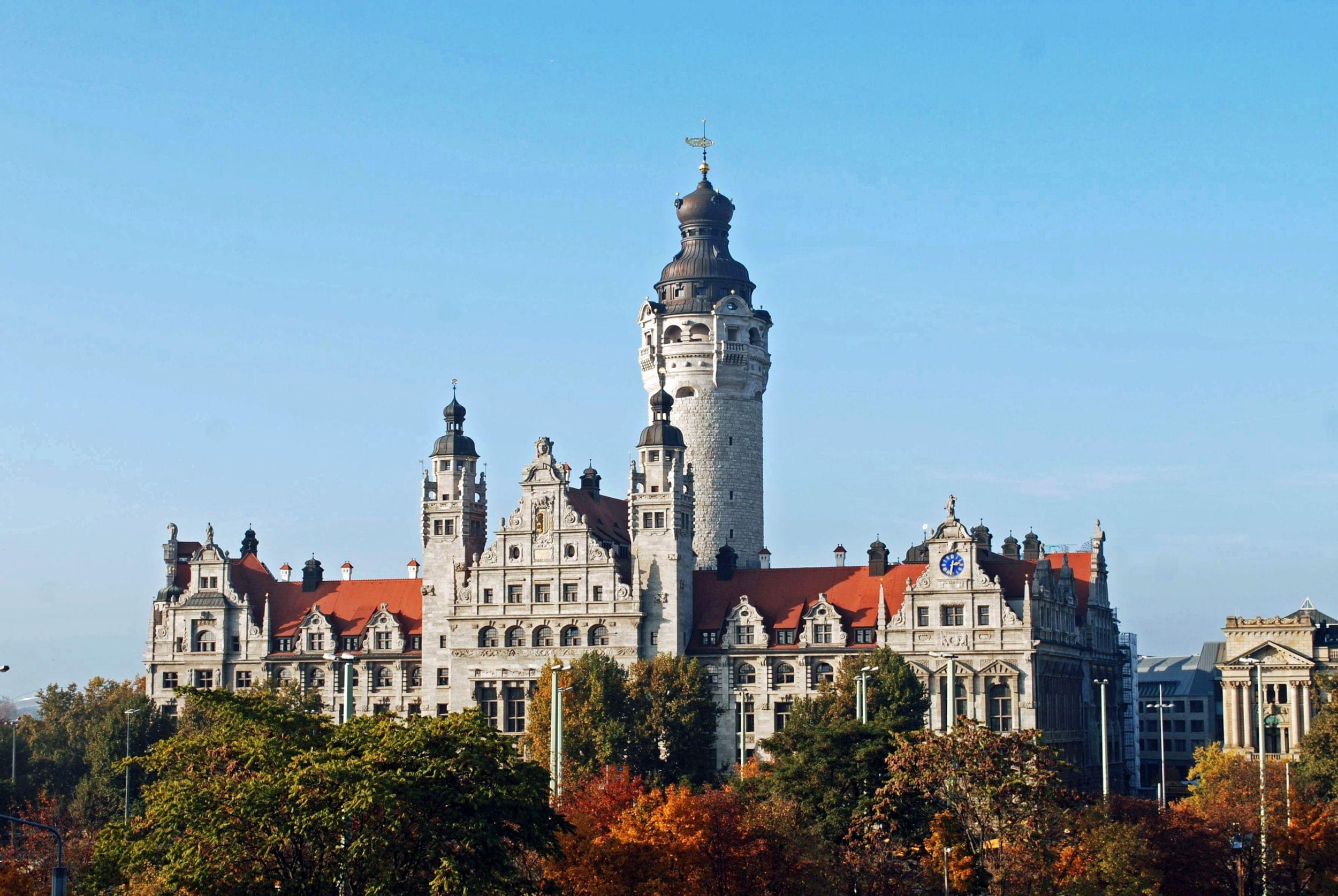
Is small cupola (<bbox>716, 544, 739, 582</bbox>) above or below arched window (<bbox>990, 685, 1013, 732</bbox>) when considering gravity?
above

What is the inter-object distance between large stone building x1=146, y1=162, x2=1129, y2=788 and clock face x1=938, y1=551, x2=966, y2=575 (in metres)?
0.08

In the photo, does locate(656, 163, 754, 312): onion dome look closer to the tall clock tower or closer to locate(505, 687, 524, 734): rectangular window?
the tall clock tower

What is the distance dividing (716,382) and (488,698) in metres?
30.5

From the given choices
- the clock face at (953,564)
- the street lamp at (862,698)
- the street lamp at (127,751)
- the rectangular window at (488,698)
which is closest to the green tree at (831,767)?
the street lamp at (862,698)

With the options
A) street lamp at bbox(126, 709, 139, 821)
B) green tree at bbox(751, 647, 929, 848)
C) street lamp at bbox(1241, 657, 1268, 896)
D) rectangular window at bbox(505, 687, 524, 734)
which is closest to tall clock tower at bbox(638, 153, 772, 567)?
rectangular window at bbox(505, 687, 524, 734)

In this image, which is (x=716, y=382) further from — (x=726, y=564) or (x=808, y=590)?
(x=808, y=590)

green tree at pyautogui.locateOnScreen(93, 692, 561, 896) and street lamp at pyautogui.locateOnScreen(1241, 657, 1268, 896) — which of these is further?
street lamp at pyautogui.locateOnScreen(1241, 657, 1268, 896)

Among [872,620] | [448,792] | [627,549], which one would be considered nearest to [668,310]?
[627,549]

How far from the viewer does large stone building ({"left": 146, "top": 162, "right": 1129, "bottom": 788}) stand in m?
120

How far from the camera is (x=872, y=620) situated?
121750mm

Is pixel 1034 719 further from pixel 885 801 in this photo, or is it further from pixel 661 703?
pixel 885 801

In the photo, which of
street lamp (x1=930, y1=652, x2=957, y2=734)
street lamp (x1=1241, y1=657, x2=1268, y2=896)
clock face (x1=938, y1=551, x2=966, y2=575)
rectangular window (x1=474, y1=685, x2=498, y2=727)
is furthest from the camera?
rectangular window (x1=474, y1=685, x2=498, y2=727)

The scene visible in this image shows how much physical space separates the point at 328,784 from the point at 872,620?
6871cm

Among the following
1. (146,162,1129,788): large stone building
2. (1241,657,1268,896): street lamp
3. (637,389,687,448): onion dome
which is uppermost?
(637,389,687,448): onion dome
